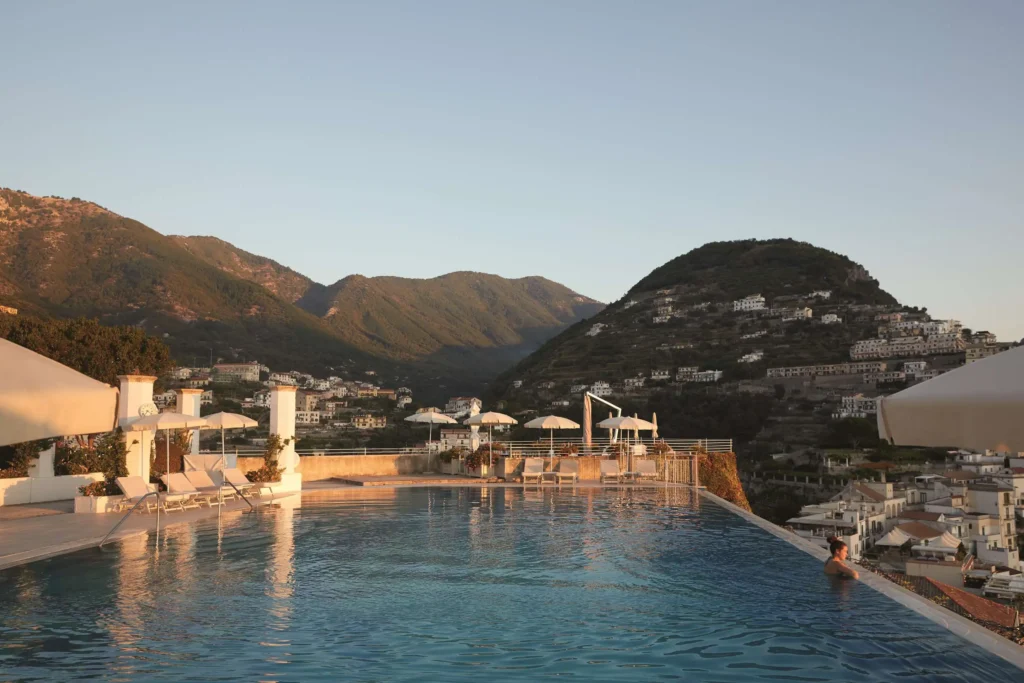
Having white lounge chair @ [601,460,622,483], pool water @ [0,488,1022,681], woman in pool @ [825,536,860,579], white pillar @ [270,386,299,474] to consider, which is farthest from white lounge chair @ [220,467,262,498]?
woman in pool @ [825,536,860,579]

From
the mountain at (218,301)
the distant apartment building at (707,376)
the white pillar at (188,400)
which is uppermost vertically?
the mountain at (218,301)

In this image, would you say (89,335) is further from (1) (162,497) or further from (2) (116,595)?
(2) (116,595)

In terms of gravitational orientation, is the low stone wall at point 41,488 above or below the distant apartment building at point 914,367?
below

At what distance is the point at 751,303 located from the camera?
116 metres

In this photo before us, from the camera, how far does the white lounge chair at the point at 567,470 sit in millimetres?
20594

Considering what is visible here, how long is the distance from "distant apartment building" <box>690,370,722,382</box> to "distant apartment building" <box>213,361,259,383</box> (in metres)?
51.9

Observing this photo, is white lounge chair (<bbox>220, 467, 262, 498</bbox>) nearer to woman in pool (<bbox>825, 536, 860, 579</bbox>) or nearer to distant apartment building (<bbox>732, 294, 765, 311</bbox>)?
woman in pool (<bbox>825, 536, 860, 579</bbox>)

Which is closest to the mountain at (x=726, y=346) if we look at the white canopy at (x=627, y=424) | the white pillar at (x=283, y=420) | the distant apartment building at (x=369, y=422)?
the distant apartment building at (x=369, y=422)

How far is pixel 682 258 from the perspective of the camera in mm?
145250

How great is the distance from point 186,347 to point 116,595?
69.9 m

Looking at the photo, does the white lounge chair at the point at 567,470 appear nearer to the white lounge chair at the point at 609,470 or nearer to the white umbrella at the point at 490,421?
the white lounge chair at the point at 609,470

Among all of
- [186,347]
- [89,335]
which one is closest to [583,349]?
[186,347]

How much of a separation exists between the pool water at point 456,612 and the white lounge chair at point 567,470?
334 inches

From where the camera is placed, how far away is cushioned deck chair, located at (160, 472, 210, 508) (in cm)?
1338
